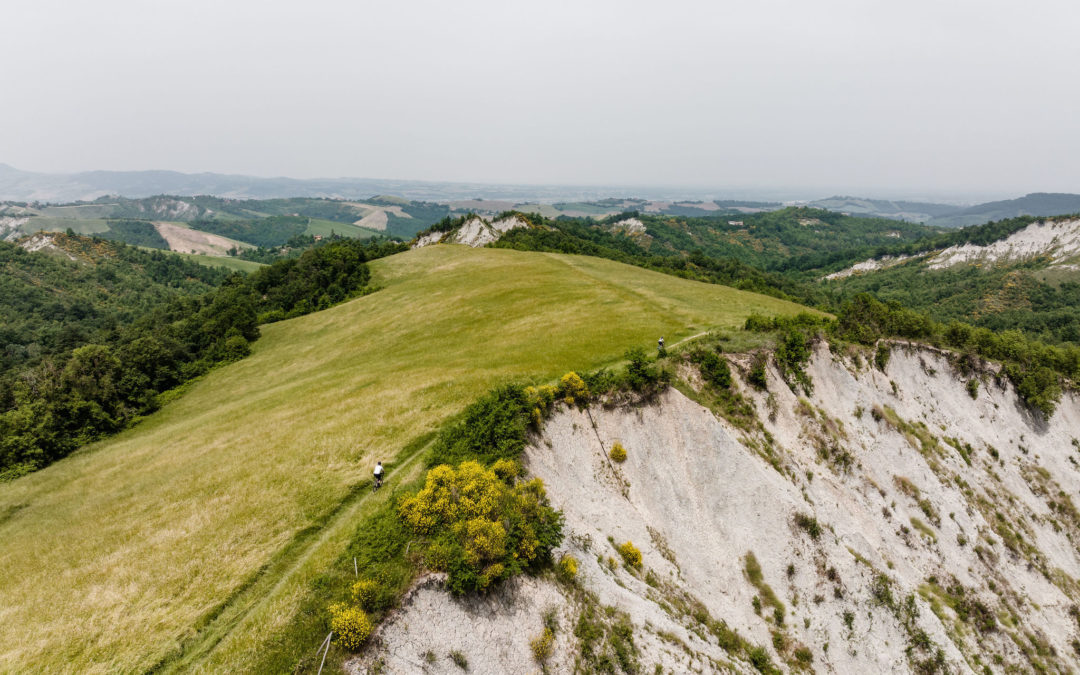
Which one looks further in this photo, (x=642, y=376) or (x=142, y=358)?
(x=142, y=358)

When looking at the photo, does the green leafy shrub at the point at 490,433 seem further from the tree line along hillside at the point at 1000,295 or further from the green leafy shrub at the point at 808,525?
the tree line along hillside at the point at 1000,295

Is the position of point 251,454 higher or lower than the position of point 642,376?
lower

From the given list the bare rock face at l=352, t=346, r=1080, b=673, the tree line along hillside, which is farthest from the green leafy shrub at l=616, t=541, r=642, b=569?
the tree line along hillside

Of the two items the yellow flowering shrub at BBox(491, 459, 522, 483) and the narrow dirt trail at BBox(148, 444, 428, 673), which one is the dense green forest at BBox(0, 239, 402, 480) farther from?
the yellow flowering shrub at BBox(491, 459, 522, 483)

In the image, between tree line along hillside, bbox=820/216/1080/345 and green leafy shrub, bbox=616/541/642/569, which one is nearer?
green leafy shrub, bbox=616/541/642/569

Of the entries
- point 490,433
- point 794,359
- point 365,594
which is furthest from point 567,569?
point 794,359

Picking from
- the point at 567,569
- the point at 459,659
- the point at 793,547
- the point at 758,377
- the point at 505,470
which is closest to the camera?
the point at 459,659

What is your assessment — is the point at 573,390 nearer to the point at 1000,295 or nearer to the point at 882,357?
the point at 882,357

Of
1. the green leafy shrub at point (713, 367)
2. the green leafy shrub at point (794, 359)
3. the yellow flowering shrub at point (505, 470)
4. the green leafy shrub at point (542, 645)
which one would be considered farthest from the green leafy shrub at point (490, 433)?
the green leafy shrub at point (794, 359)
